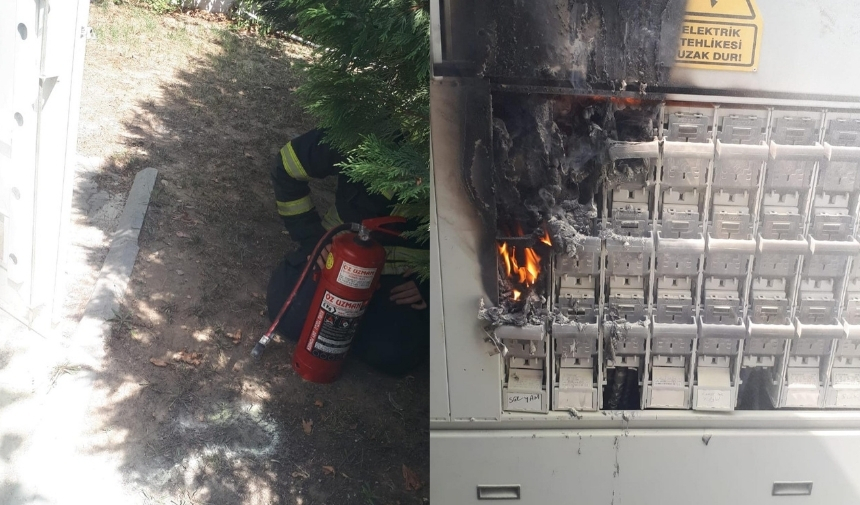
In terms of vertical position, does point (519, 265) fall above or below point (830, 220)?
below

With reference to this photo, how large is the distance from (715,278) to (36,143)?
7.79 feet

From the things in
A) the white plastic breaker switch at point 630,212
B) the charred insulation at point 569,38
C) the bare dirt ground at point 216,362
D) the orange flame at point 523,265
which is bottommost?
the bare dirt ground at point 216,362

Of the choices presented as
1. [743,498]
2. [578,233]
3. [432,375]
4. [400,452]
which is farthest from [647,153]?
[400,452]

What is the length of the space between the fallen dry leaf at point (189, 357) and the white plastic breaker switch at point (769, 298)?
2.79m

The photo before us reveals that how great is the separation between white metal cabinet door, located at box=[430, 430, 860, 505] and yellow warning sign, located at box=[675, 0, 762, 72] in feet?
3.47

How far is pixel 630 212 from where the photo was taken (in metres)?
1.90

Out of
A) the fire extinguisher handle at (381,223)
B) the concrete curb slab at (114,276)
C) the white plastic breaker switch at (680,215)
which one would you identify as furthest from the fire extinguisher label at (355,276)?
the white plastic breaker switch at (680,215)

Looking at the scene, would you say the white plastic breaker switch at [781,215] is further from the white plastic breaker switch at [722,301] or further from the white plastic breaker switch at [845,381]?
the white plastic breaker switch at [845,381]

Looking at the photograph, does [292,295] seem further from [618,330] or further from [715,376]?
[715,376]

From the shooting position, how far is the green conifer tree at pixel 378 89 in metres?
2.80

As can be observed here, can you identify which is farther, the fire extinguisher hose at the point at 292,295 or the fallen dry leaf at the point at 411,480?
the fire extinguisher hose at the point at 292,295

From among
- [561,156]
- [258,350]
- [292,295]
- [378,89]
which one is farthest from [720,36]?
[258,350]

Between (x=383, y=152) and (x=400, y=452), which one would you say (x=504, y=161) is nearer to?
(x=383, y=152)

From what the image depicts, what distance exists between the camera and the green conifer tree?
2.80m
